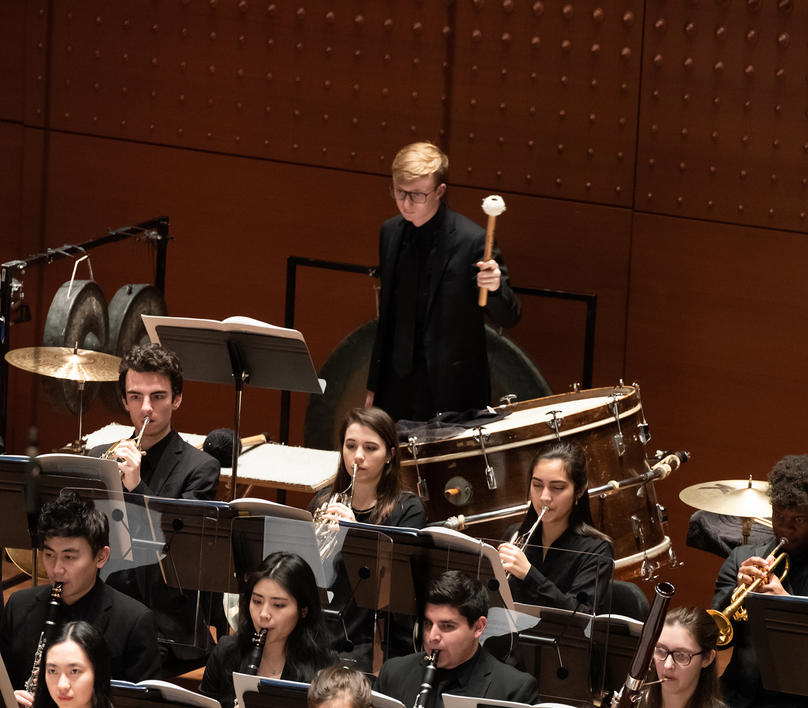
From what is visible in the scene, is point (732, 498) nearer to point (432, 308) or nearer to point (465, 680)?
point (432, 308)

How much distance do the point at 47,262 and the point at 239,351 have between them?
5.34 ft

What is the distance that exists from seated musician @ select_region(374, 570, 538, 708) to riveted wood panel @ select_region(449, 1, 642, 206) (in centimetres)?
266

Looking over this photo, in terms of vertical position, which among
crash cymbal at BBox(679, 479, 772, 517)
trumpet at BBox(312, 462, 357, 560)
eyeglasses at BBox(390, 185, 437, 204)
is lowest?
trumpet at BBox(312, 462, 357, 560)

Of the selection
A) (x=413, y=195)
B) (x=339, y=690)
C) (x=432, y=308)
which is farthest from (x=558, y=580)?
(x=413, y=195)

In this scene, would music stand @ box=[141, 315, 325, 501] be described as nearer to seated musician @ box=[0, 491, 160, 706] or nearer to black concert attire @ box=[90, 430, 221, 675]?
black concert attire @ box=[90, 430, 221, 675]

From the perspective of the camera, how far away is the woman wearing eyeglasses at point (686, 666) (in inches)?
137

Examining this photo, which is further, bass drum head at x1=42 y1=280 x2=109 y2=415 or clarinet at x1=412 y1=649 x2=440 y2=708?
bass drum head at x1=42 y1=280 x2=109 y2=415

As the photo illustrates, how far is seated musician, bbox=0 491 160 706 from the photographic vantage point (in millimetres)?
3801

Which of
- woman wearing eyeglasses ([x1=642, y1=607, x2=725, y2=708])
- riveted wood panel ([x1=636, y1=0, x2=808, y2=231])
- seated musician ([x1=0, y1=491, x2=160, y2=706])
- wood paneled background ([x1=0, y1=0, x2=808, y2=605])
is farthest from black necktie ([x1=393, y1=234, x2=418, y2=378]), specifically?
woman wearing eyeglasses ([x1=642, y1=607, x2=725, y2=708])

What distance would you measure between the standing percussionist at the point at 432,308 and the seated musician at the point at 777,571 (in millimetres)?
1371

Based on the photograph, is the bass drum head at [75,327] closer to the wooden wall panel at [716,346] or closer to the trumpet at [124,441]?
the trumpet at [124,441]

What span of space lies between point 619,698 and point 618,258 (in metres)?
2.86

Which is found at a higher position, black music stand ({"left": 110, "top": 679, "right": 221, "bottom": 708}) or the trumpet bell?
the trumpet bell

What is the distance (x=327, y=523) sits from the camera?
155 inches
